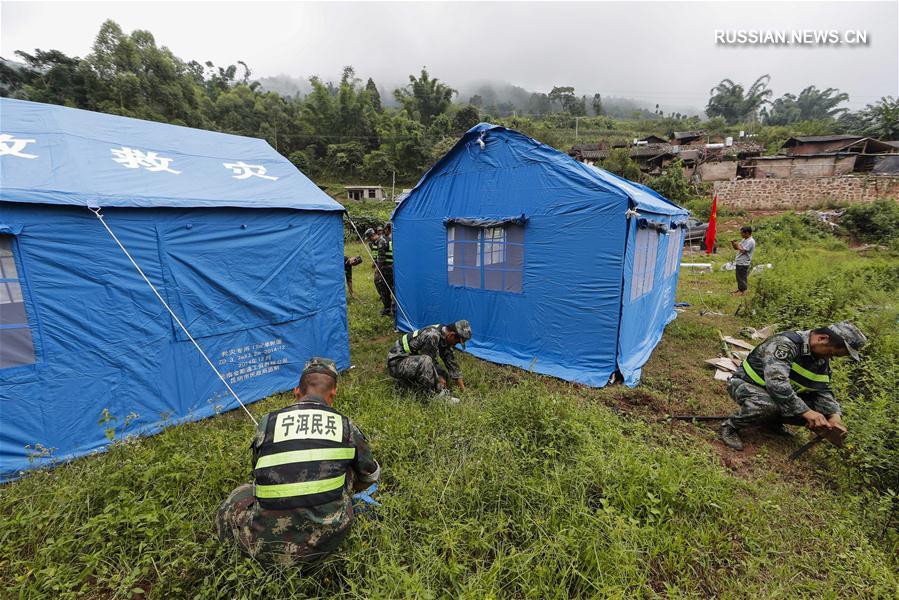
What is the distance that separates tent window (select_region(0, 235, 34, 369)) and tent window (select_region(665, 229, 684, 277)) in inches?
349

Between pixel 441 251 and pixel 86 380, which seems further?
pixel 441 251

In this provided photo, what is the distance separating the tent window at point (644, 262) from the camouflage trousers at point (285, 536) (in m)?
4.65

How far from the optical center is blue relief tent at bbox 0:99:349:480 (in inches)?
120

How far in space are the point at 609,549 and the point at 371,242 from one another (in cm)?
805

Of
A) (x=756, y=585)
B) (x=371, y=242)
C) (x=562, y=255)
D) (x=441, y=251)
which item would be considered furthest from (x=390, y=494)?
(x=371, y=242)

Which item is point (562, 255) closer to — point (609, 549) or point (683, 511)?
point (683, 511)

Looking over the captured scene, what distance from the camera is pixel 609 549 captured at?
2.17 meters

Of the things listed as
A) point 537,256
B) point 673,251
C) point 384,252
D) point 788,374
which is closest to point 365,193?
point 384,252

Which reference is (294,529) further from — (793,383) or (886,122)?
(886,122)

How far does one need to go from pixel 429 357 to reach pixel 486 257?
225cm

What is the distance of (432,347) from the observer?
14.3 feet

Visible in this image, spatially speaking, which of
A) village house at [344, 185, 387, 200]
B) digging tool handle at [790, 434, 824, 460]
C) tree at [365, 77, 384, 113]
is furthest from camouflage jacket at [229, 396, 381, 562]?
tree at [365, 77, 384, 113]

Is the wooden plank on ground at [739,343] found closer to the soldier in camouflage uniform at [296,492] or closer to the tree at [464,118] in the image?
the soldier in camouflage uniform at [296,492]

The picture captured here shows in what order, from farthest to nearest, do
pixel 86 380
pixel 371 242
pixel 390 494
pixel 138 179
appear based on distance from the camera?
pixel 371 242
pixel 138 179
pixel 86 380
pixel 390 494
